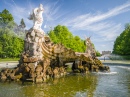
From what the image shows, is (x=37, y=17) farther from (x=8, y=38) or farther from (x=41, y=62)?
(x=8, y=38)

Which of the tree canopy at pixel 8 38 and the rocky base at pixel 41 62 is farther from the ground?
the tree canopy at pixel 8 38

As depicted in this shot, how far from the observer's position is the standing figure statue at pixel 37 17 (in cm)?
2809

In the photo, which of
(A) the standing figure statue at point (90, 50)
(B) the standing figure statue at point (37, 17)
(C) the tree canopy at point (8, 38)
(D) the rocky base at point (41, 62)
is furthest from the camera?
(C) the tree canopy at point (8, 38)

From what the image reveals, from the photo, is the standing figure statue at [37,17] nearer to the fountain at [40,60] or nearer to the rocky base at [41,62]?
the fountain at [40,60]

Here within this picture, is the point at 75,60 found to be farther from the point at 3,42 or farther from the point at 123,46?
A: the point at 123,46

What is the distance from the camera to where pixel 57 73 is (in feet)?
89.9

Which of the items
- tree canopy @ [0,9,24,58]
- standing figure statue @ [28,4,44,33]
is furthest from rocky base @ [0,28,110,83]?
tree canopy @ [0,9,24,58]

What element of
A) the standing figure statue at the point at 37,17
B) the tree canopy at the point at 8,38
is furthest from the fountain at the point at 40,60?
the tree canopy at the point at 8,38

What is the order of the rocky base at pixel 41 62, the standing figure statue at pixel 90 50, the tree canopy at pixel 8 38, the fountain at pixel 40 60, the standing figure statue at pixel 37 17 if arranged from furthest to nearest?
the tree canopy at pixel 8 38 → the standing figure statue at pixel 90 50 → the standing figure statue at pixel 37 17 → the fountain at pixel 40 60 → the rocky base at pixel 41 62

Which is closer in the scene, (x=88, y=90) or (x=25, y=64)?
(x=88, y=90)

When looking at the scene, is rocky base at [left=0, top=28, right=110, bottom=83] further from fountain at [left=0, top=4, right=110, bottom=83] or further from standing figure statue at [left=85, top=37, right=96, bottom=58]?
standing figure statue at [left=85, top=37, right=96, bottom=58]

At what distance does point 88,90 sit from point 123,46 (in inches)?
2470

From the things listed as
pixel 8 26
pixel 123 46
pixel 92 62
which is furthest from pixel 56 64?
pixel 123 46

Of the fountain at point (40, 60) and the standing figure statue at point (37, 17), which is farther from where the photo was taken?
the standing figure statue at point (37, 17)
